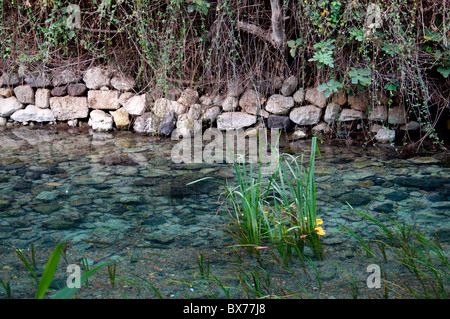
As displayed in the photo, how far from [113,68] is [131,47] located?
0.44 meters

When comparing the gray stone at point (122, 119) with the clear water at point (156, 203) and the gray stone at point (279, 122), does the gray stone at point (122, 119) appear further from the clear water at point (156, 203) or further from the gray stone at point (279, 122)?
the gray stone at point (279, 122)

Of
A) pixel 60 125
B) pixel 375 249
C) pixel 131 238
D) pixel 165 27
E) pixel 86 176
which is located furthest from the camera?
pixel 60 125

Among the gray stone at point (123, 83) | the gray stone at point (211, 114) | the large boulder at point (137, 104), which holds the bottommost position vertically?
the gray stone at point (211, 114)

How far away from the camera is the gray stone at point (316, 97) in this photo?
496cm

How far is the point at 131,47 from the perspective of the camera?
5344 millimetres

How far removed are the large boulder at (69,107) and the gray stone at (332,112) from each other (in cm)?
307

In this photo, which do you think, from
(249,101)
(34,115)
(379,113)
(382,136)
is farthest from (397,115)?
(34,115)

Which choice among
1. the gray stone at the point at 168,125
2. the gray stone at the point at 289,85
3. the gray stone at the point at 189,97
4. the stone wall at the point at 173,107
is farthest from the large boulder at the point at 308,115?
the gray stone at the point at 168,125

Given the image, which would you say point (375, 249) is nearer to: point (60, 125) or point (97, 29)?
point (97, 29)

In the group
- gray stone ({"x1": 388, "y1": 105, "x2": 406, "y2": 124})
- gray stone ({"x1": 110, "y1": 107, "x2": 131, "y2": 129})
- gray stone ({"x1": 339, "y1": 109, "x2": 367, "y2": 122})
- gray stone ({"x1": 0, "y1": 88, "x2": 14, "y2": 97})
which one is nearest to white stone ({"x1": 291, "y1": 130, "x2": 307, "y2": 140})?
gray stone ({"x1": 339, "y1": 109, "x2": 367, "y2": 122})

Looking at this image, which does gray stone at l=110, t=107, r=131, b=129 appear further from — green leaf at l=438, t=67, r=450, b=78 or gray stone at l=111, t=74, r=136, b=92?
green leaf at l=438, t=67, r=450, b=78

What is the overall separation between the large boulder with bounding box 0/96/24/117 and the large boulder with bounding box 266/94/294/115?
3440mm

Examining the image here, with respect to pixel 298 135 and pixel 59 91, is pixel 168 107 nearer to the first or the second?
pixel 298 135

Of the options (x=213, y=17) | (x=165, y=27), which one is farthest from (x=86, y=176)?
(x=213, y=17)
